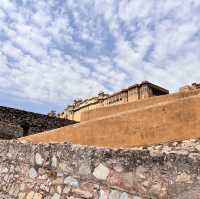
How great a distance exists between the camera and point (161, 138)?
419 cm

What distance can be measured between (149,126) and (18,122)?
1436 cm

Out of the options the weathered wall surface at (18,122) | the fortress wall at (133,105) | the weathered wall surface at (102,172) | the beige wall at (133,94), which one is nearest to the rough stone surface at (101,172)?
the weathered wall surface at (102,172)

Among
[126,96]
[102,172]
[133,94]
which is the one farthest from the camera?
[126,96]

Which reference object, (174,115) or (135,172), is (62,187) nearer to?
(135,172)

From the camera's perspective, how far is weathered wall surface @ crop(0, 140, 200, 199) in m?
2.94

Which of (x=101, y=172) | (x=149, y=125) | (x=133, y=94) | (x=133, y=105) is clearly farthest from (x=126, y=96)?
(x=101, y=172)

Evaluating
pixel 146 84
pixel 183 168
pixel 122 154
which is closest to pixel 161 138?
pixel 122 154

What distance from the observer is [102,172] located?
369 centimetres

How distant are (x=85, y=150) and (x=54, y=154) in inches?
27.7

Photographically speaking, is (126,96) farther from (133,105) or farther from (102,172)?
(102,172)

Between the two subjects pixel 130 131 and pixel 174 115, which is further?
pixel 130 131

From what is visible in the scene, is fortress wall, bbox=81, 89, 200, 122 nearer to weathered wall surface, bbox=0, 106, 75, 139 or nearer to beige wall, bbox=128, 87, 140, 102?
beige wall, bbox=128, 87, 140, 102

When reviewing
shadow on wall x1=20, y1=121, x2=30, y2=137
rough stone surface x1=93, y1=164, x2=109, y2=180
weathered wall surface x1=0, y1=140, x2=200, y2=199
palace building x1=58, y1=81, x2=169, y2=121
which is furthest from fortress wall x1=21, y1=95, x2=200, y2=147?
shadow on wall x1=20, y1=121, x2=30, y2=137

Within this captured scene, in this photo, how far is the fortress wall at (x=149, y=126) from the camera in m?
4.00
